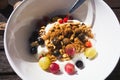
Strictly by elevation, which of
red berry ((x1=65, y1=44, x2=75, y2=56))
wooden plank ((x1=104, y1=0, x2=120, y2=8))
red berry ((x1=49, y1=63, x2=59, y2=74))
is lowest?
red berry ((x1=49, y1=63, x2=59, y2=74))

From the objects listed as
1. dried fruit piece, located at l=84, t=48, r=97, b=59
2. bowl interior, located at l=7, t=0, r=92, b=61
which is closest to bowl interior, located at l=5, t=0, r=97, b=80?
bowl interior, located at l=7, t=0, r=92, b=61

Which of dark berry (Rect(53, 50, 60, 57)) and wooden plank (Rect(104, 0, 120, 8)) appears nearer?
dark berry (Rect(53, 50, 60, 57))

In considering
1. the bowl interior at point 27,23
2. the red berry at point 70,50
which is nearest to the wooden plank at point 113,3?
the bowl interior at point 27,23

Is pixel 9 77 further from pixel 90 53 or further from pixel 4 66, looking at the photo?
pixel 90 53

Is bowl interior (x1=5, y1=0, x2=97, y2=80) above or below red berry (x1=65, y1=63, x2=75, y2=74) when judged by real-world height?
above

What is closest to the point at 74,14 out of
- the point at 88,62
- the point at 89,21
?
the point at 89,21

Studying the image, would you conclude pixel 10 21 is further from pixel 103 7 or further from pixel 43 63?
pixel 103 7

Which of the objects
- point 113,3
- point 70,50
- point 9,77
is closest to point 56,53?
point 70,50

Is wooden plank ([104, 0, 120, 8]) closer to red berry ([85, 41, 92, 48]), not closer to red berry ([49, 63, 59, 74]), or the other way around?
red berry ([85, 41, 92, 48])

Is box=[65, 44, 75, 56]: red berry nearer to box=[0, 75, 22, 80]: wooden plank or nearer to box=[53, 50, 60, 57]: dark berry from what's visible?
box=[53, 50, 60, 57]: dark berry

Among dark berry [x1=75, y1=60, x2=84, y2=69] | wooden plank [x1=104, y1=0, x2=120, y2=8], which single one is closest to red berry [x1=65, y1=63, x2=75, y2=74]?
dark berry [x1=75, y1=60, x2=84, y2=69]

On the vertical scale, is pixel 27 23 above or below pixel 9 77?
above
